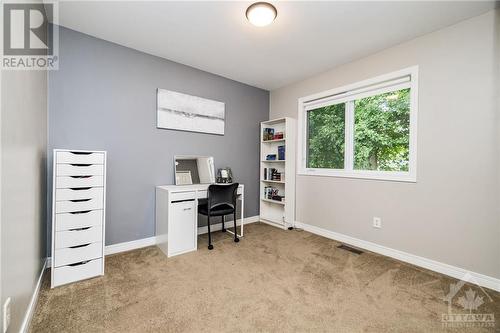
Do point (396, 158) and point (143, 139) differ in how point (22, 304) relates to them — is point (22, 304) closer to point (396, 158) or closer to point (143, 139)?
point (143, 139)

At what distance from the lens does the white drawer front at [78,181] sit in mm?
1921

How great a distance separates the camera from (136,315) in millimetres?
1595

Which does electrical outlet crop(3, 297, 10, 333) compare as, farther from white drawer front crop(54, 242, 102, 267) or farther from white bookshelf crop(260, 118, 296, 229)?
white bookshelf crop(260, 118, 296, 229)

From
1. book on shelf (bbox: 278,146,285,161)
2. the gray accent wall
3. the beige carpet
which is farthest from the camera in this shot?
book on shelf (bbox: 278,146,285,161)

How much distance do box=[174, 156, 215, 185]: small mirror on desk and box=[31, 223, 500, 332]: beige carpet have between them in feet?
3.39

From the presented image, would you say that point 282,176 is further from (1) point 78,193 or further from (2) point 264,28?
(1) point 78,193

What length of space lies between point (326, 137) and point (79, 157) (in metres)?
3.08

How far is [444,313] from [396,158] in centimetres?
158

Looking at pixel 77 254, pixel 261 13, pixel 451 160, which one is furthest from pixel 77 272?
pixel 451 160

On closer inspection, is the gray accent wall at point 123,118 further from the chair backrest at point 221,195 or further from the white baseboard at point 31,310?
the white baseboard at point 31,310

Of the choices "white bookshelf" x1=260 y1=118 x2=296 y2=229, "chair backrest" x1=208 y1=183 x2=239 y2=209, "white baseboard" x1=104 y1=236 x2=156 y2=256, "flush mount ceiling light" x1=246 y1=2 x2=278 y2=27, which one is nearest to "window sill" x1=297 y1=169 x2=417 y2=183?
"white bookshelf" x1=260 y1=118 x2=296 y2=229

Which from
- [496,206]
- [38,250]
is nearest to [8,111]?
[38,250]

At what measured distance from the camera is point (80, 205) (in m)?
2.01

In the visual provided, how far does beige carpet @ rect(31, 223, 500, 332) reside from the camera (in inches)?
60.0
